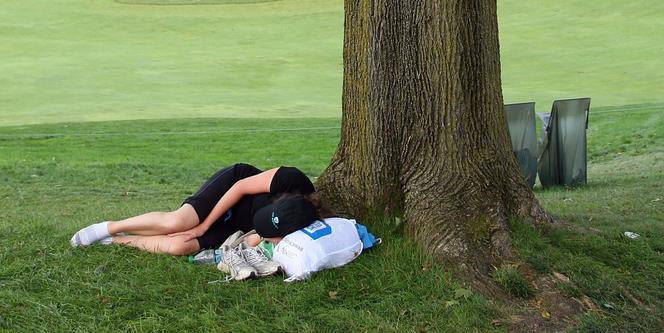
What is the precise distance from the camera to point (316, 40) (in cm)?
3550

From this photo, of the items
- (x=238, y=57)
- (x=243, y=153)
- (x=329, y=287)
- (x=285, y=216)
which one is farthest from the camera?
(x=238, y=57)

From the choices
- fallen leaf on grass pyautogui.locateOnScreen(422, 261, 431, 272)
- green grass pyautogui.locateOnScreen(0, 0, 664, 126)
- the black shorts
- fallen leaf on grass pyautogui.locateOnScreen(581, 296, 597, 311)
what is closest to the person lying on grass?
the black shorts

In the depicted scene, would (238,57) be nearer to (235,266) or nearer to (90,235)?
(90,235)

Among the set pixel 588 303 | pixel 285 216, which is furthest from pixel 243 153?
pixel 588 303

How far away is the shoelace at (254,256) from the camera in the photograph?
5.17 m

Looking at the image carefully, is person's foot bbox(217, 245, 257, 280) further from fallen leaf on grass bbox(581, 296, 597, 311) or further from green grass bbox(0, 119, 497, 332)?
fallen leaf on grass bbox(581, 296, 597, 311)

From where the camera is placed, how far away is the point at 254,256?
5211 mm

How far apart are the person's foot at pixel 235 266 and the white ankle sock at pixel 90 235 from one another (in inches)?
35.9

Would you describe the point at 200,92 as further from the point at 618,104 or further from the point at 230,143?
the point at 618,104

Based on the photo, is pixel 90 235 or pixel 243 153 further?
pixel 243 153

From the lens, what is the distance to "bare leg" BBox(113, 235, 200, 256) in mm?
5434

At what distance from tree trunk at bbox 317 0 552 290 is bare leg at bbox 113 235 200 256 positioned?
118 cm

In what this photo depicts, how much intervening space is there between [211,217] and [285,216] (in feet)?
2.28

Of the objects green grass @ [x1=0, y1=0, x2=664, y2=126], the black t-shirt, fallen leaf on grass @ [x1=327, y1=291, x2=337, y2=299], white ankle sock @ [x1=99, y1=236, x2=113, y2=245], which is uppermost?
green grass @ [x1=0, y1=0, x2=664, y2=126]
